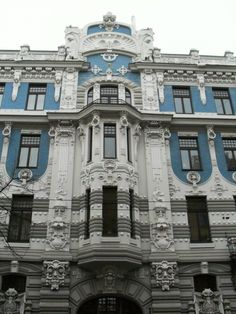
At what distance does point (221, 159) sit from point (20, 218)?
12.3 m

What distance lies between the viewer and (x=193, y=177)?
851 inches

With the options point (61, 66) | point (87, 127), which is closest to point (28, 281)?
point (87, 127)

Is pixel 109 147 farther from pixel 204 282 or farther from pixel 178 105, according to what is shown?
pixel 204 282

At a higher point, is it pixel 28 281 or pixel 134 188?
pixel 134 188

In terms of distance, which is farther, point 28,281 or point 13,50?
point 13,50

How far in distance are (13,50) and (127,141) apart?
11756mm

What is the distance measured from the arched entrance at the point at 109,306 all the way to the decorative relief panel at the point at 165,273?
174 cm

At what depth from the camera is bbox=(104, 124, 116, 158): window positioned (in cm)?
2148

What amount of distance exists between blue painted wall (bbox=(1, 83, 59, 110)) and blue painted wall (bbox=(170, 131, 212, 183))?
798cm

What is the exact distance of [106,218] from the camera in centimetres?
1944

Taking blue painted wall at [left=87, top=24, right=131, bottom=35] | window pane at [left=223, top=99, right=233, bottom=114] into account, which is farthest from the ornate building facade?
blue painted wall at [left=87, top=24, right=131, bottom=35]

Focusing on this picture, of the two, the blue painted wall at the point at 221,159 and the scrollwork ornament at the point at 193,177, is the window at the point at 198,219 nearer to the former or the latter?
the scrollwork ornament at the point at 193,177

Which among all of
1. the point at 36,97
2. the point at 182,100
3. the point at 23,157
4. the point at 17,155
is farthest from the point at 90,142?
the point at 182,100

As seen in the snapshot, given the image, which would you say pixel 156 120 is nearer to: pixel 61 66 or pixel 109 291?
pixel 61 66
